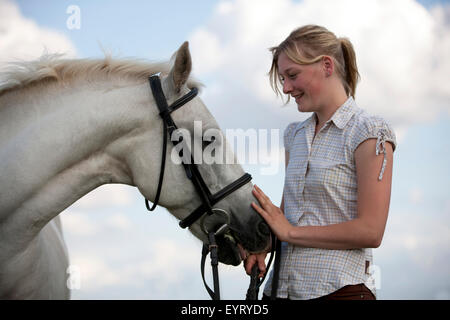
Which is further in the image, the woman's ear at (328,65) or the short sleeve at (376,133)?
the woman's ear at (328,65)

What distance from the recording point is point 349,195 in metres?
1.99

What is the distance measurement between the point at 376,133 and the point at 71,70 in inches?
71.6

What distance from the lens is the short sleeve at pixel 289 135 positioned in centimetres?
248

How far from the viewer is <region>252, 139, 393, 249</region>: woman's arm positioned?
1854 millimetres

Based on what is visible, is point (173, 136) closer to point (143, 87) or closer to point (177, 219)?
point (143, 87)

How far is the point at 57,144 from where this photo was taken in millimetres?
2154

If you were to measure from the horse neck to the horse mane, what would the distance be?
0.07m

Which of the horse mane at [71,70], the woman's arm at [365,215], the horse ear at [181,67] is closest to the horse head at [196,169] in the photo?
the horse ear at [181,67]

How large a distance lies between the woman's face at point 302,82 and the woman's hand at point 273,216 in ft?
1.90

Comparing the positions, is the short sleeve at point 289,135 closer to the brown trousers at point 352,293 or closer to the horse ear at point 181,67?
the horse ear at point 181,67

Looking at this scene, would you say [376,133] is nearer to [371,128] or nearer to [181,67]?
[371,128]

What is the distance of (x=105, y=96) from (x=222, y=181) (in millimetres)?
883

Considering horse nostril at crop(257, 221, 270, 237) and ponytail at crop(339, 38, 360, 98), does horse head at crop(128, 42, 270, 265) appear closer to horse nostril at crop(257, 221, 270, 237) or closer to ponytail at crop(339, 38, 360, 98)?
horse nostril at crop(257, 221, 270, 237)

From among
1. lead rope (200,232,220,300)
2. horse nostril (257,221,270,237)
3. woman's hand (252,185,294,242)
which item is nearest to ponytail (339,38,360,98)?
woman's hand (252,185,294,242)
